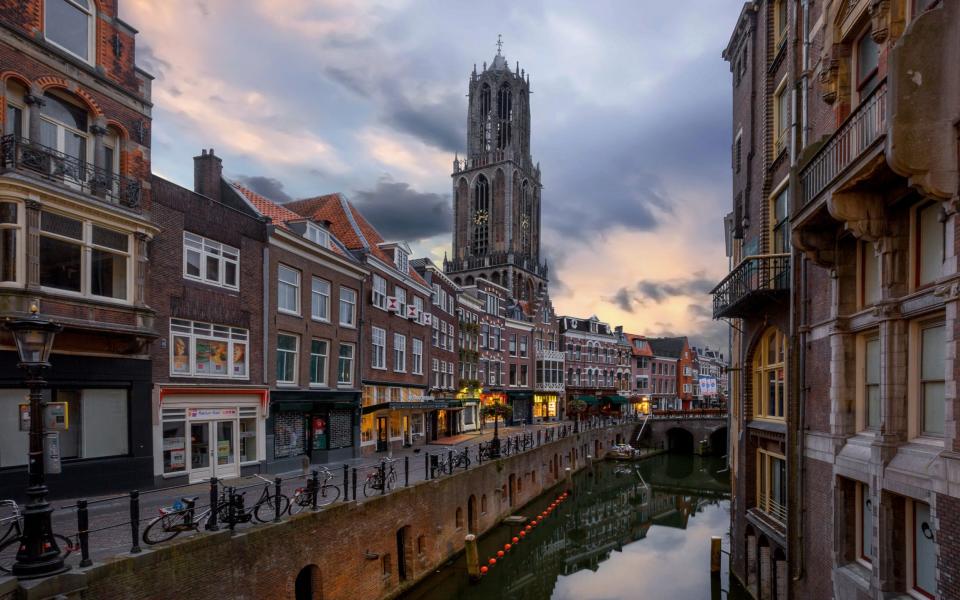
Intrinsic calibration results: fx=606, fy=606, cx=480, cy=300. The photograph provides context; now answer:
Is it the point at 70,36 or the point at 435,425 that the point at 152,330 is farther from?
the point at 435,425

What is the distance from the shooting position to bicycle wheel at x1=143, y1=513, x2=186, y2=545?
1155 cm

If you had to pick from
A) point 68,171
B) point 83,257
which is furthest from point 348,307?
point 68,171

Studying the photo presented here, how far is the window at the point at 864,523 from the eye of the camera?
10.5 metres

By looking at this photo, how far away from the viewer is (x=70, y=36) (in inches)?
663

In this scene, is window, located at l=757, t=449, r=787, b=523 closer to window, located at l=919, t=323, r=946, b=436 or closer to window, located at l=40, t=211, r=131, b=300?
window, located at l=919, t=323, r=946, b=436

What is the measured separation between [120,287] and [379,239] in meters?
19.6

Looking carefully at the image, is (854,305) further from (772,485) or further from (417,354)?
(417,354)

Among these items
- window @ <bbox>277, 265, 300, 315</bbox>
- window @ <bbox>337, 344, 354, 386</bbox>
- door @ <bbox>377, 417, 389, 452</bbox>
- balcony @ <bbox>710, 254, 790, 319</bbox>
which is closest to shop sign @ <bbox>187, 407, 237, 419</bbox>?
window @ <bbox>277, 265, 300, 315</bbox>

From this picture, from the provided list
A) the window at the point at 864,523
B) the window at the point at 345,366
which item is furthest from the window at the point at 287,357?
the window at the point at 864,523

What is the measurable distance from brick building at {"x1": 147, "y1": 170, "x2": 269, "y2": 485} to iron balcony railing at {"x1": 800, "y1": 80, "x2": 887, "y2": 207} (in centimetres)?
1802

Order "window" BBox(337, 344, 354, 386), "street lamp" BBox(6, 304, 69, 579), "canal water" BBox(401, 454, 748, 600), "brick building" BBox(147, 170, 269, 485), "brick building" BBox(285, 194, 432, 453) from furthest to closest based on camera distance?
1. "brick building" BBox(285, 194, 432, 453)
2. "window" BBox(337, 344, 354, 386)
3. "canal water" BBox(401, 454, 748, 600)
4. "brick building" BBox(147, 170, 269, 485)
5. "street lamp" BBox(6, 304, 69, 579)

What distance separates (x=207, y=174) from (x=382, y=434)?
16.3 meters

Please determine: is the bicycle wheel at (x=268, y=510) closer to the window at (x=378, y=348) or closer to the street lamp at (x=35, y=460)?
the street lamp at (x=35, y=460)

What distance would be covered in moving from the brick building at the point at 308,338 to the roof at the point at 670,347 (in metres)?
77.9
